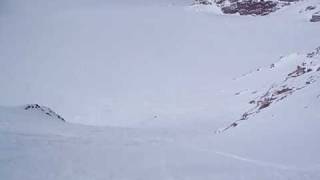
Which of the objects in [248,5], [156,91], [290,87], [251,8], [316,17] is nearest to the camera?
[290,87]

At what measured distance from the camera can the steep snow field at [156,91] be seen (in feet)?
32.0

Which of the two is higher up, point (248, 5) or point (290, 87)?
point (248, 5)

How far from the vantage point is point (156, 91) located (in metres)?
24.7

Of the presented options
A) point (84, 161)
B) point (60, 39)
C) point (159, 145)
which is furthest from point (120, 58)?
point (84, 161)

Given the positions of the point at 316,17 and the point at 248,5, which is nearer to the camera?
the point at 316,17

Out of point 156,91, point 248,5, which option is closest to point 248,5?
point 248,5

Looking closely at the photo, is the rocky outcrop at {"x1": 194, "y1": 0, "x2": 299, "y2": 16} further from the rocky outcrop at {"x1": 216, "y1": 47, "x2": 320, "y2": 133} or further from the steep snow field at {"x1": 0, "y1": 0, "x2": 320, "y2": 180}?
the rocky outcrop at {"x1": 216, "y1": 47, "x2": 320, "y2": 133}

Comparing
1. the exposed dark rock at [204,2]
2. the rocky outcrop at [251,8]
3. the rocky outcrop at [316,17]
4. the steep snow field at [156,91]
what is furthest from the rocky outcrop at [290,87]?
the exposed dark rock at [204,2]

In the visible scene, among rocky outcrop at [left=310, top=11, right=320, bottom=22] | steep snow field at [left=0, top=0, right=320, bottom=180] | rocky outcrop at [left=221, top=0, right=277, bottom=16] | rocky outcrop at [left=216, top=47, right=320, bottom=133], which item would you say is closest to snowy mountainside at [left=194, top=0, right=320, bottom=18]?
rocky outcrop at [left=221, top=0, right=277, bottom=16]

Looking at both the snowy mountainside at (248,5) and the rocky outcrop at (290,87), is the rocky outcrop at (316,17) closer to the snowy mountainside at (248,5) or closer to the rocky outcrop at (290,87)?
the snowy mountainside at (248,5)

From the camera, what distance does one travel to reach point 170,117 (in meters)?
19.2

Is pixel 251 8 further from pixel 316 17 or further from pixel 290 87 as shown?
pixel 290 87

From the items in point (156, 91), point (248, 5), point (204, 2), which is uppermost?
point (204, 2)

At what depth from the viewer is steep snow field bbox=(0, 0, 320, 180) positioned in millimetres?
9766
